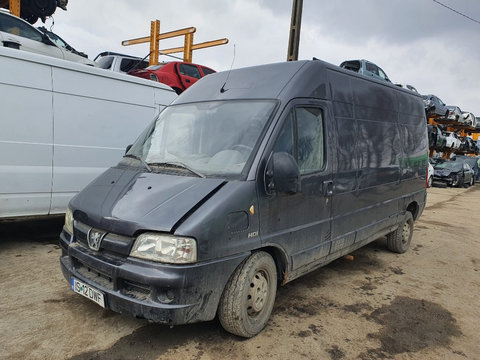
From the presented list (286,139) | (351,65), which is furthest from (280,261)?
(351,65)

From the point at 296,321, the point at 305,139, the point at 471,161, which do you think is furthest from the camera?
the point at 471,161

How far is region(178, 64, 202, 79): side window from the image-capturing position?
1034 centimetres

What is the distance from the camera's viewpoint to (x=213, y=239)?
8.43 ft

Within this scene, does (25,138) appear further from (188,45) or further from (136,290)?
(188,45)

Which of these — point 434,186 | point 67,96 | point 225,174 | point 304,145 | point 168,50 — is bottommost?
point 434,186

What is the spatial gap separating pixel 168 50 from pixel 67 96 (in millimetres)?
15273

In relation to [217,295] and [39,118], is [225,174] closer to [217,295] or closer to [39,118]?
[217,295]

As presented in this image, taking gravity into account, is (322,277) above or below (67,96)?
below

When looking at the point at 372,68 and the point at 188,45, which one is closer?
the point at 372,68

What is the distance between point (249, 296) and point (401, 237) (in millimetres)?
3699

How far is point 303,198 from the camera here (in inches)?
132

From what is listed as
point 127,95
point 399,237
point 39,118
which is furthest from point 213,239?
point 399,237

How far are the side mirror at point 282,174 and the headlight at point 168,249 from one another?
0.83 m

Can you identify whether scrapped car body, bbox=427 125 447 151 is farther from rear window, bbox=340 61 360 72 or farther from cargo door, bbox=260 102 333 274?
cargo door, bbox=260 102 333 274
